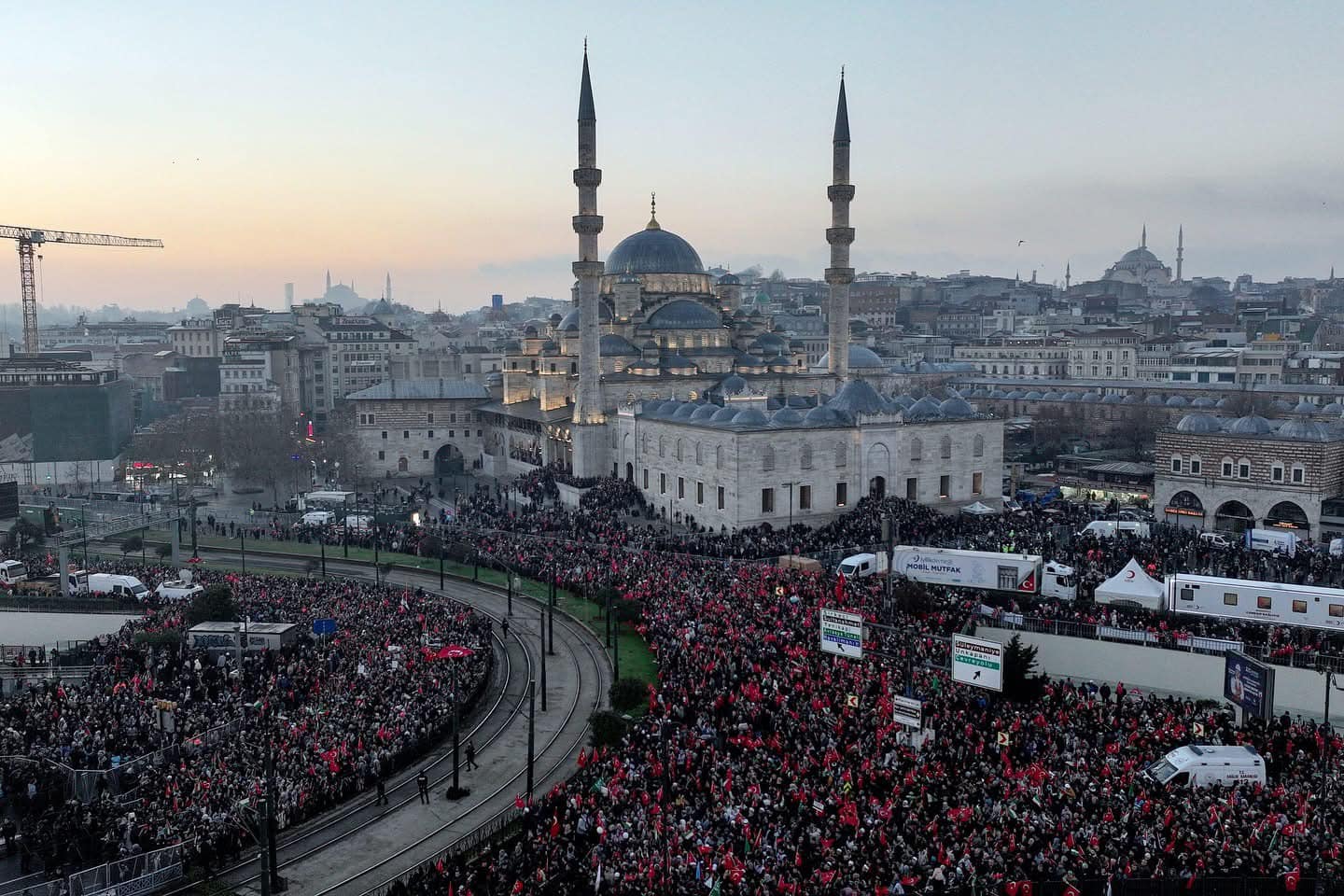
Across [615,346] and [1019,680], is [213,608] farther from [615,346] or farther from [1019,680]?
[615,346]

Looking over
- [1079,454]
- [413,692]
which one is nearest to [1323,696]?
[413,692]

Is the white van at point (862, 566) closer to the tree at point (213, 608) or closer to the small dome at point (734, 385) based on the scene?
the tree at point (213, 608)

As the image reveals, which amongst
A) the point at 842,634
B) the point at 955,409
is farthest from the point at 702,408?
the point at 842,634

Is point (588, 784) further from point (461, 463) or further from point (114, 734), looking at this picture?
point (461, 463)

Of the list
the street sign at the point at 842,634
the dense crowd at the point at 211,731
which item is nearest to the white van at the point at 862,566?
the street sign at the point at 842,634

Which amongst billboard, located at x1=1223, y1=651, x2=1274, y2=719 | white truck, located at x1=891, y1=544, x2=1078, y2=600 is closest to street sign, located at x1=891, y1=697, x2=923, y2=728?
billboard, located at x1=1223, y1=651, x2=1274, y2=719

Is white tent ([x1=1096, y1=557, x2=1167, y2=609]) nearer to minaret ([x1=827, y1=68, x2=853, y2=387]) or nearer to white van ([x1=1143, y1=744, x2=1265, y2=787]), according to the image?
white van ([x1=1143, y1=744, x2=1265, y2=787])
